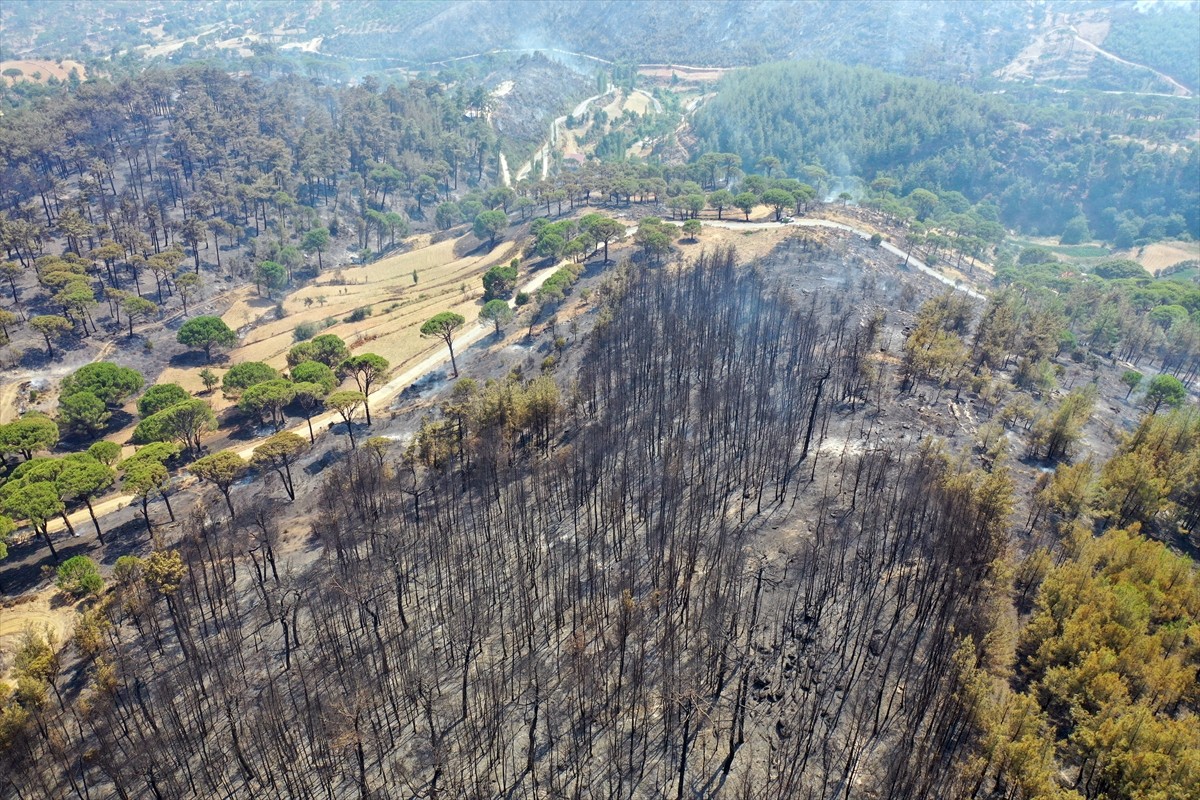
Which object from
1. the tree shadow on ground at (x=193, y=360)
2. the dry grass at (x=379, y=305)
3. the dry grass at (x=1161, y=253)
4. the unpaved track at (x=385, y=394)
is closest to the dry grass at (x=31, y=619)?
the unpaved track at (x=385, y=394)

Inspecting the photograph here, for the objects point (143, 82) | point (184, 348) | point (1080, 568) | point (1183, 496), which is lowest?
point (184, 348)

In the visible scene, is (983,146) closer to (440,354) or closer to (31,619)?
(440,354)

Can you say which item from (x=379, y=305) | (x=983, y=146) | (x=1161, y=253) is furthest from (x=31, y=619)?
(x=983, y=146)

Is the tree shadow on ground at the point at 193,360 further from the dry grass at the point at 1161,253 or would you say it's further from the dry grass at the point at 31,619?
the dry grass at the point at 1161,253

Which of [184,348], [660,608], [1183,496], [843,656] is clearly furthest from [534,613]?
[184,348]

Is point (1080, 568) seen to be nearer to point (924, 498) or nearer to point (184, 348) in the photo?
point (924, 498)

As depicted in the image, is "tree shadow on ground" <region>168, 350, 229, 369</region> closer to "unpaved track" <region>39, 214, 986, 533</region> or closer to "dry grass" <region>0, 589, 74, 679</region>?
"unpaved track" <region>39, 214, 986, 533</region>

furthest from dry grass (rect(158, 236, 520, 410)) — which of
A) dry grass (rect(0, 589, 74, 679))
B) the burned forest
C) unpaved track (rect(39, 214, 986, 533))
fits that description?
dry grass (rect(0, 589, 74, 679))

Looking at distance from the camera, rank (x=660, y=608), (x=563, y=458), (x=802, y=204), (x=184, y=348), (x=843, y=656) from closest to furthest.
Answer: (x=843, y=656), (x=660, y=608), (x=563, y=458), (x=184, y=348), (x=802, y=204)
